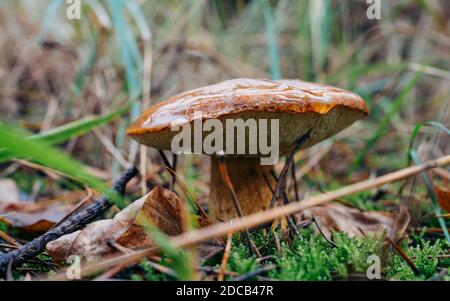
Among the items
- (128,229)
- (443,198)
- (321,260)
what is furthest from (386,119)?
(128,229)

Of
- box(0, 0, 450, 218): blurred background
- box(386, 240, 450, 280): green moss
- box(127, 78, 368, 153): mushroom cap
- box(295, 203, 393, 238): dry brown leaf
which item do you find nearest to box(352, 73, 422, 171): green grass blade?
box(0, 0, 450, 218): blurred background

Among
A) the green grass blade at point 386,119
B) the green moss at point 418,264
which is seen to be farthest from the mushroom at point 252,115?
the green grass blade at point 386,119

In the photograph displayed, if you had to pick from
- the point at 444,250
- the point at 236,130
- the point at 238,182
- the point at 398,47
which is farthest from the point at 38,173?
the point at 398,47

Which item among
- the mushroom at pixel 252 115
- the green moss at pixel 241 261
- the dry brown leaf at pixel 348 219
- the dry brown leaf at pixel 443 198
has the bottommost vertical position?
the green moss at pixel 241 261

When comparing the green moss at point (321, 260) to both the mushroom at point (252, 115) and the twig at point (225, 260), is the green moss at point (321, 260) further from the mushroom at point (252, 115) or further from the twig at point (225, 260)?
the mushroom at point (252, 115)

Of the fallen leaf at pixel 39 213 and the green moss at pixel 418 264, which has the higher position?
the fallen leaf at pixel 39 213

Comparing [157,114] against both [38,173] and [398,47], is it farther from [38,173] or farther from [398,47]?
[398,47]

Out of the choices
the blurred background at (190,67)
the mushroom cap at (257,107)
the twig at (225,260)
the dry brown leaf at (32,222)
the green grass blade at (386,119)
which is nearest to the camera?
the twig at (225,260)
